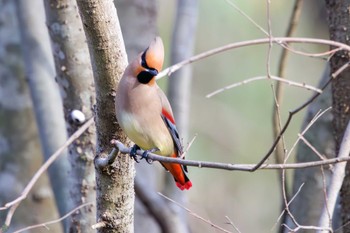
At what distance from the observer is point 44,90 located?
4.32 meters

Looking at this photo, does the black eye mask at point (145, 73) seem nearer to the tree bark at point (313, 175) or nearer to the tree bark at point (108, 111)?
the tree bark at point (108, 111)

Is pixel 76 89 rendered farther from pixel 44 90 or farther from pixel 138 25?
pixel 138 25

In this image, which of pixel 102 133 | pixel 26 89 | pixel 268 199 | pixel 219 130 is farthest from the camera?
pixel 268 199

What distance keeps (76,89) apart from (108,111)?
2.76 feet

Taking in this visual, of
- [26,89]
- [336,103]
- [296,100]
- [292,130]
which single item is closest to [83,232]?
[336,103]

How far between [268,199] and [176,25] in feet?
20.6

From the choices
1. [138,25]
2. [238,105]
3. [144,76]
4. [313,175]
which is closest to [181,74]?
[138,25]

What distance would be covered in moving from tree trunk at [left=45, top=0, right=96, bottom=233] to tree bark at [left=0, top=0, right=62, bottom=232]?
1.60 meters

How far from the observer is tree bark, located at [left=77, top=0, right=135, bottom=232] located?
2.32 metres

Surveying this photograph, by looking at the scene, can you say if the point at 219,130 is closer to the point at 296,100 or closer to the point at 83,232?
the point at 296,100

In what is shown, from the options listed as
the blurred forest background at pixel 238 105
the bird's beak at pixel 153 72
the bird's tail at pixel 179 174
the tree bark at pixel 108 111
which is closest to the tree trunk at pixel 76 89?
the bird's tail at pixel 179 174

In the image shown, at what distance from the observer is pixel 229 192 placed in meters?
10.1

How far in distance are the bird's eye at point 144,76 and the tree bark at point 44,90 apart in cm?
140

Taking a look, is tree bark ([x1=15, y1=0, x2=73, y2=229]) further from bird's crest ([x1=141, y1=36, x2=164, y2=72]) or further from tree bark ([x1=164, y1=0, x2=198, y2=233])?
bird's crest ([x1=141, y1=36, x2=164, y2=72])
